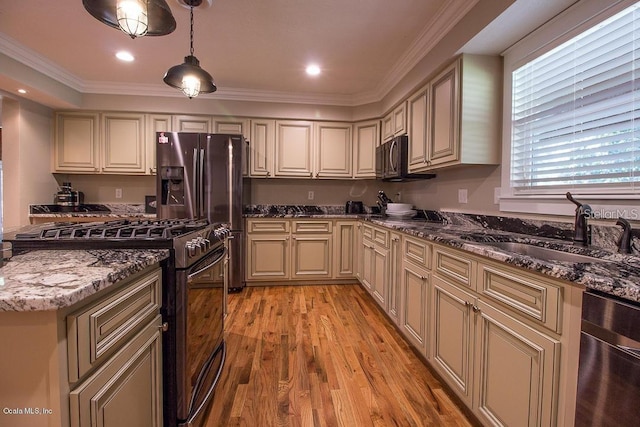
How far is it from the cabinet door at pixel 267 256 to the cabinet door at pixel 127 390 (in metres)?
2.44

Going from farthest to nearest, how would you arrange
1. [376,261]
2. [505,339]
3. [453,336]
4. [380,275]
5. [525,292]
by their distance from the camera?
[376,261] → [380,275] → [453,336] → [505,339] → [525,292]

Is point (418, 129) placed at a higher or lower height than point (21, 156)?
higher

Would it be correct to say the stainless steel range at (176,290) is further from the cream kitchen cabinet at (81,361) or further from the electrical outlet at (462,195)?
the electrical outlet at (462,195)

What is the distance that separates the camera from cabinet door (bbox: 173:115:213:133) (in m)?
3.69

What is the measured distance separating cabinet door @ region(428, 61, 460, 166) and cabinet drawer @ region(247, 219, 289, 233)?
1.85 meters

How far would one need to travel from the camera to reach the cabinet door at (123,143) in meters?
3.66

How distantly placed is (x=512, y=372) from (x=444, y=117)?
5.80 feet

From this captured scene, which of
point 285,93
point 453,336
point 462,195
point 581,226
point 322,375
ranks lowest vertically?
point 322,375

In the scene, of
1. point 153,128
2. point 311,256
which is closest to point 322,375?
point 311,256

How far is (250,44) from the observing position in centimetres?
265

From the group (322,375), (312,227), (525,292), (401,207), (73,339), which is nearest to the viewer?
(73,339)

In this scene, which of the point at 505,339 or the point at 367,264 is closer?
the point at 505,339

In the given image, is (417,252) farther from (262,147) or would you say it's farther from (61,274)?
(262,147)

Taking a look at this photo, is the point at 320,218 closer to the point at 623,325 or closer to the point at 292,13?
the point at 292,13
